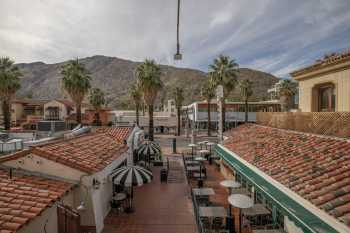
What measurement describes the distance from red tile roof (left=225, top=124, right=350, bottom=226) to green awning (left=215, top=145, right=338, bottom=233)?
36 centimetres

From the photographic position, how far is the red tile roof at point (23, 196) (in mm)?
5963

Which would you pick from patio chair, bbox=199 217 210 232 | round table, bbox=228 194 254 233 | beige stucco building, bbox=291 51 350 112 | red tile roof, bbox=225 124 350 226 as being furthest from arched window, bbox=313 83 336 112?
patio chair, bbox=199 217 210 232

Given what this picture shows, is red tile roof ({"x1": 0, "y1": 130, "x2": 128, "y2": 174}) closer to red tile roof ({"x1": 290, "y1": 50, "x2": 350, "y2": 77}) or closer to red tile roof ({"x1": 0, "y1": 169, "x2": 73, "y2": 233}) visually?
red tile roof ({"x1": 0, "y1": 169, "x2": 73, "y2": 233})

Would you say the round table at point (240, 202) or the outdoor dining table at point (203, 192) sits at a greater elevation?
the round table at point (240, 202)

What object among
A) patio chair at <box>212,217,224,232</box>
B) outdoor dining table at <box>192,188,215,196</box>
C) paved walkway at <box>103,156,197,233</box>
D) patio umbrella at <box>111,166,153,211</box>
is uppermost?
patio umbrella at <box>111,166,153,211</box>

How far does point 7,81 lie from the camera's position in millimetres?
31062

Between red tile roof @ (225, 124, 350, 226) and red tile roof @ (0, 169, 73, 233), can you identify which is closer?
red tile roof @ (0, 169, 73, 233)

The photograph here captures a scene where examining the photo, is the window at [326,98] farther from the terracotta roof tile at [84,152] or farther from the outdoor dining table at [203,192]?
the terracotta roof tile at [84,152]

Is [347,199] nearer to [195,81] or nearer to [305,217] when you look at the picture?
[305,217]

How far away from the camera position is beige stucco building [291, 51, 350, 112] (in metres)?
13.6

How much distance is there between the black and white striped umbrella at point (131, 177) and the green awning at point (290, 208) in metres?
5.46

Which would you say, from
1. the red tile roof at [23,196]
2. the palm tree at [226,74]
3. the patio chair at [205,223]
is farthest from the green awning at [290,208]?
the palm tree at [226,74]

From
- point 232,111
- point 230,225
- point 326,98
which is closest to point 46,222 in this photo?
point 230,225

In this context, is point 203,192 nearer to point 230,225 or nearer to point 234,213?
point 234,213
